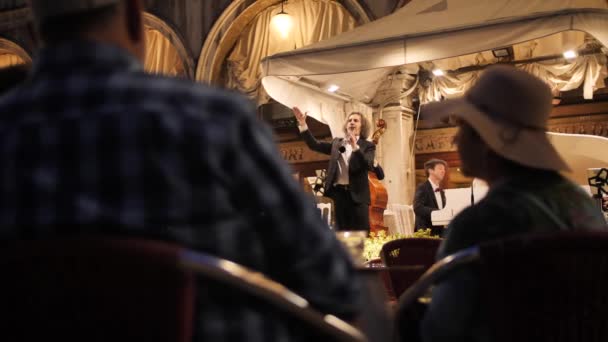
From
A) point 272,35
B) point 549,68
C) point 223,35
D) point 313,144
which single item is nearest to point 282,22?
point 272,35

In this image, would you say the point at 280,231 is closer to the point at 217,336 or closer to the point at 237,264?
the point at 237,264

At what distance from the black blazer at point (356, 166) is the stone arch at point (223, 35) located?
471cm

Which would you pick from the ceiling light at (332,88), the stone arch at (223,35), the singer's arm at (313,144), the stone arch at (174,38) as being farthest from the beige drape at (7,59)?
the singer's arm at (313,144)

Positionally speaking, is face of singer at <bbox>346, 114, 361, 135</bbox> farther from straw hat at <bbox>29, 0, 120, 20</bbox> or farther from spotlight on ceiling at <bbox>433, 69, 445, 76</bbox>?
straw hat at <bbox>29, 0, 120, 20</bbox>

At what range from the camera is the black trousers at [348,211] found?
830 centimetres

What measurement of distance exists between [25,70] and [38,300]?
206cm

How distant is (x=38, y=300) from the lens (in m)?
1.03

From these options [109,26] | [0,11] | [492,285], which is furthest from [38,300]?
[0,11]

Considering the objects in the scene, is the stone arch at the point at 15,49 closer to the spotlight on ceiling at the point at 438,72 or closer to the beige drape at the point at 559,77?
the beige drape at the point at 559,77

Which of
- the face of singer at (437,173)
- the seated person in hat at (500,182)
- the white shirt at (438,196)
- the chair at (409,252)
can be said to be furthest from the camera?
the face of singer at (437,173)

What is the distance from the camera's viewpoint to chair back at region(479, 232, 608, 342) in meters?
1.46

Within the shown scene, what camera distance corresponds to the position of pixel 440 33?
612 centimetres

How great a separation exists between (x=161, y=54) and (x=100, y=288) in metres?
13.4

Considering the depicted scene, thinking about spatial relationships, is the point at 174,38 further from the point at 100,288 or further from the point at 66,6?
the point at 100,288
